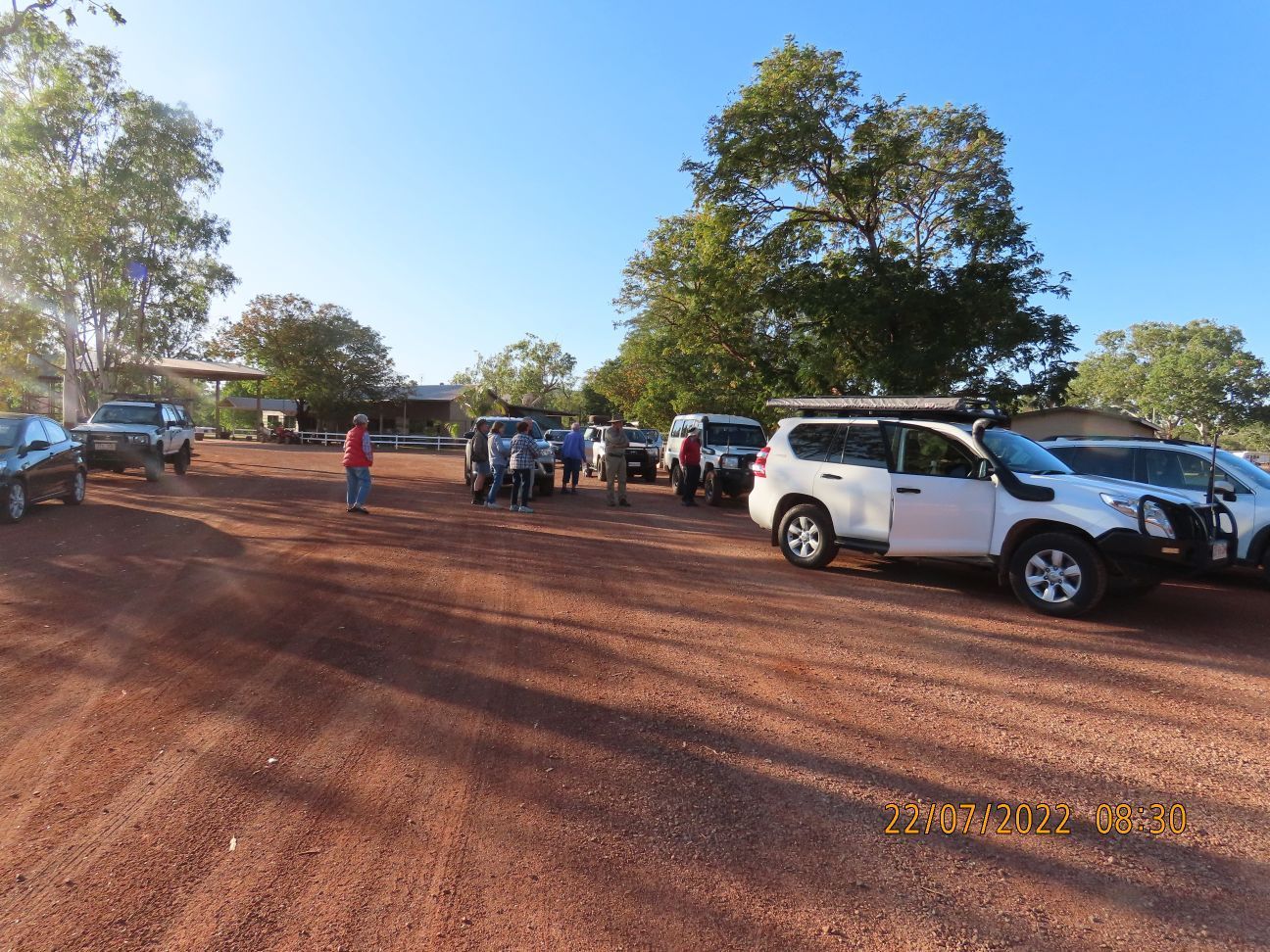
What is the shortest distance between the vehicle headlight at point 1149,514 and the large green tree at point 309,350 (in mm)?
45341

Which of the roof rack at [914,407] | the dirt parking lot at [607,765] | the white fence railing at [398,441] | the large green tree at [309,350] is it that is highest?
the large green tree at [309,350]

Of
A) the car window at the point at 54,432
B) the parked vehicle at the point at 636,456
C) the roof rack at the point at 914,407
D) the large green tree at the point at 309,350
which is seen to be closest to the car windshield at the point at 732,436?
the parked vehicle at the point at 636,456

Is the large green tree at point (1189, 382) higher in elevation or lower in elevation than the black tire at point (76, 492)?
higher

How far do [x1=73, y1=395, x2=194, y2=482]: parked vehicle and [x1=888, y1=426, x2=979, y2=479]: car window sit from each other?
15.2 m

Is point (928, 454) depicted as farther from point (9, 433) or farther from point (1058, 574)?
point (9, 433)

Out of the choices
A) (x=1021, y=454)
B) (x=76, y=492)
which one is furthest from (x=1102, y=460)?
(x=76, y=492)

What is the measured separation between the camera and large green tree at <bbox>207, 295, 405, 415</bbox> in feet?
146

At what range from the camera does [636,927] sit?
239 centimetres

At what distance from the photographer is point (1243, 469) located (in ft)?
26.5

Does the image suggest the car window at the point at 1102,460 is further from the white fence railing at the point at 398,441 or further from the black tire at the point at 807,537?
the white fence railing at the point at 398,441

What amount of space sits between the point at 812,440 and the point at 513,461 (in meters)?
→ 6.10

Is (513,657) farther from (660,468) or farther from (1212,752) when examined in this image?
(660,468)

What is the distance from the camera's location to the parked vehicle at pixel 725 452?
1538 cm

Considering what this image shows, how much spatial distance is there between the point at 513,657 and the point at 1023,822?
319 cm
